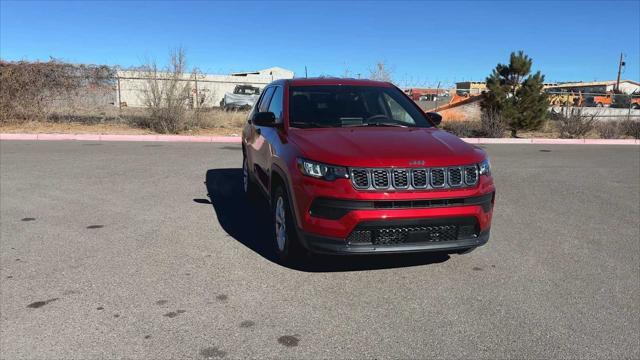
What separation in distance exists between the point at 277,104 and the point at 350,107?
0.88 m

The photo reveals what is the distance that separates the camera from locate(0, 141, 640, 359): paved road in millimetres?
3176

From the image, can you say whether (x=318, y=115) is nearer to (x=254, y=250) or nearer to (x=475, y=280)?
(x=254, y=250)

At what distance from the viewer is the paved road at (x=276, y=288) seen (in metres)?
3.18

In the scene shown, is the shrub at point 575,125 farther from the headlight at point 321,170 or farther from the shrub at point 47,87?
the headlight at point 321,170

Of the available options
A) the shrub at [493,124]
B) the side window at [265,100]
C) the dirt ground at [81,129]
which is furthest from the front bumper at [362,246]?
the shrub at [493,124]

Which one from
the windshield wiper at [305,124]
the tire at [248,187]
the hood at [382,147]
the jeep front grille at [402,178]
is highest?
the windshield wiper at [305,124]

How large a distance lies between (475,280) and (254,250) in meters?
2.05

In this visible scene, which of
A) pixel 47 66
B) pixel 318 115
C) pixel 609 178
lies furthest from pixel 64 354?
pixel 47 66

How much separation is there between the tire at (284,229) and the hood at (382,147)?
51cm

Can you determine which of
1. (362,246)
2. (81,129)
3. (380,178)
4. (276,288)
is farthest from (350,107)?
(81,129)

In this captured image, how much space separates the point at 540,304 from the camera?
381cm

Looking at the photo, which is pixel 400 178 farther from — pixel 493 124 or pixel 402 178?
pixel 493 124

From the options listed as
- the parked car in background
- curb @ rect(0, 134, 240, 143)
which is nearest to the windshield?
curb @ rect(0, 134, 240, 143)

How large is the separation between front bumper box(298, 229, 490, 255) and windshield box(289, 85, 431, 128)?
139 cm
